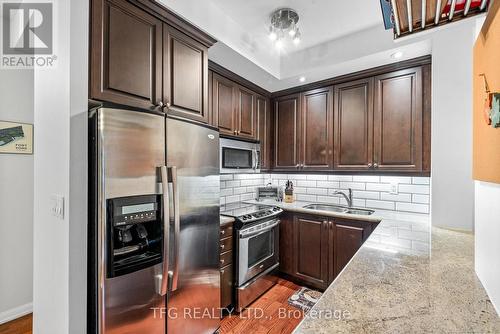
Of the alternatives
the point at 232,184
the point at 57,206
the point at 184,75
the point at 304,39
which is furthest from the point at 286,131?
the point at 57,206

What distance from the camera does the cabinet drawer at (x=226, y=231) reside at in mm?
2098

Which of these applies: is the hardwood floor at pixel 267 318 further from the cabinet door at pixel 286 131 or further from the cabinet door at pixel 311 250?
the cabinet door at pixel 286 131

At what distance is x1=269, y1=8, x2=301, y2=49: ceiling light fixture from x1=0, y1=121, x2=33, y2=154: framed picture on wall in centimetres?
255

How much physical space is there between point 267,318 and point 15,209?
2605 millimetres

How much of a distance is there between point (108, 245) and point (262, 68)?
83.6 inches

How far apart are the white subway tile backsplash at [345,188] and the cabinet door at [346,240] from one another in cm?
60

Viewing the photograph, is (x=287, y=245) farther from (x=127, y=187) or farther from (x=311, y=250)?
(x=127, y=187)

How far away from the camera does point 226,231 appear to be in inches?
84.7

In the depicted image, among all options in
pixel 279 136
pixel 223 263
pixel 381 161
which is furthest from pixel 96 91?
pixel 381 161

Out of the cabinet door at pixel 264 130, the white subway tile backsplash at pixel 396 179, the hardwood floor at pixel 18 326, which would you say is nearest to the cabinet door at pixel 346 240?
the white subway tile backsplash at pixel 396 179

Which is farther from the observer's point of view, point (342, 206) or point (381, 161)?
point (342, 206)

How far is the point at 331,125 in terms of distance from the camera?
2805 mm

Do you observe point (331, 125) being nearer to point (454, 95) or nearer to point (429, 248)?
point (454, 95)

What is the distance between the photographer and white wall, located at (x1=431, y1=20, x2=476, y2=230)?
177 cm
